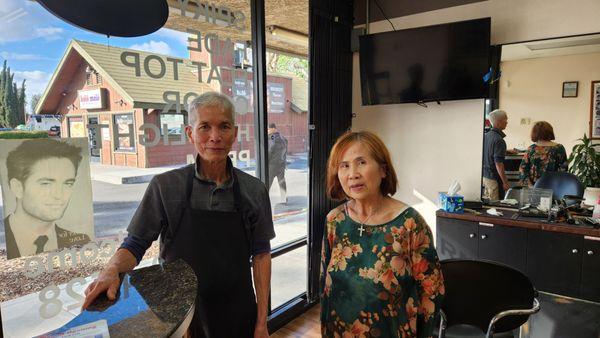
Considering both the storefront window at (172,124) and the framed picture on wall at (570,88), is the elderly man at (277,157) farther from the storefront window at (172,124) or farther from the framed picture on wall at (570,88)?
the framed picture on wall at (570,88)

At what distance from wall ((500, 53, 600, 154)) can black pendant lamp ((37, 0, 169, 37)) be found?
2.51m

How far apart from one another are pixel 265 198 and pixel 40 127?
942mm

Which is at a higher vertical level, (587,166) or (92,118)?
(92,118)

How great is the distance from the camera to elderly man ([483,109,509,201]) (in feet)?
9.75

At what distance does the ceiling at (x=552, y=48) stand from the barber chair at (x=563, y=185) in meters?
0.86

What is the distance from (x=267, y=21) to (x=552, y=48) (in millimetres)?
2030

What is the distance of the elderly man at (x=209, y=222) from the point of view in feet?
4.36

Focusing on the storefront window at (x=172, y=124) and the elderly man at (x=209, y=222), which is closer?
the elderly man at (x=209, y=222)

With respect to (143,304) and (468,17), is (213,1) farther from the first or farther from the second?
(468,17)

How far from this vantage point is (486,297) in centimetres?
172

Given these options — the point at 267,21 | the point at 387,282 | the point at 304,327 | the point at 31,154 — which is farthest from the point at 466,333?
the point at 267,21

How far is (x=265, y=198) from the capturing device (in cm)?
149

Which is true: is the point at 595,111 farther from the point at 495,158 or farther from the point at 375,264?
the point at 375,264

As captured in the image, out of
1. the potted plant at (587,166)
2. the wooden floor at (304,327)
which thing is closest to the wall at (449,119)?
the potted plant at (587,166)
